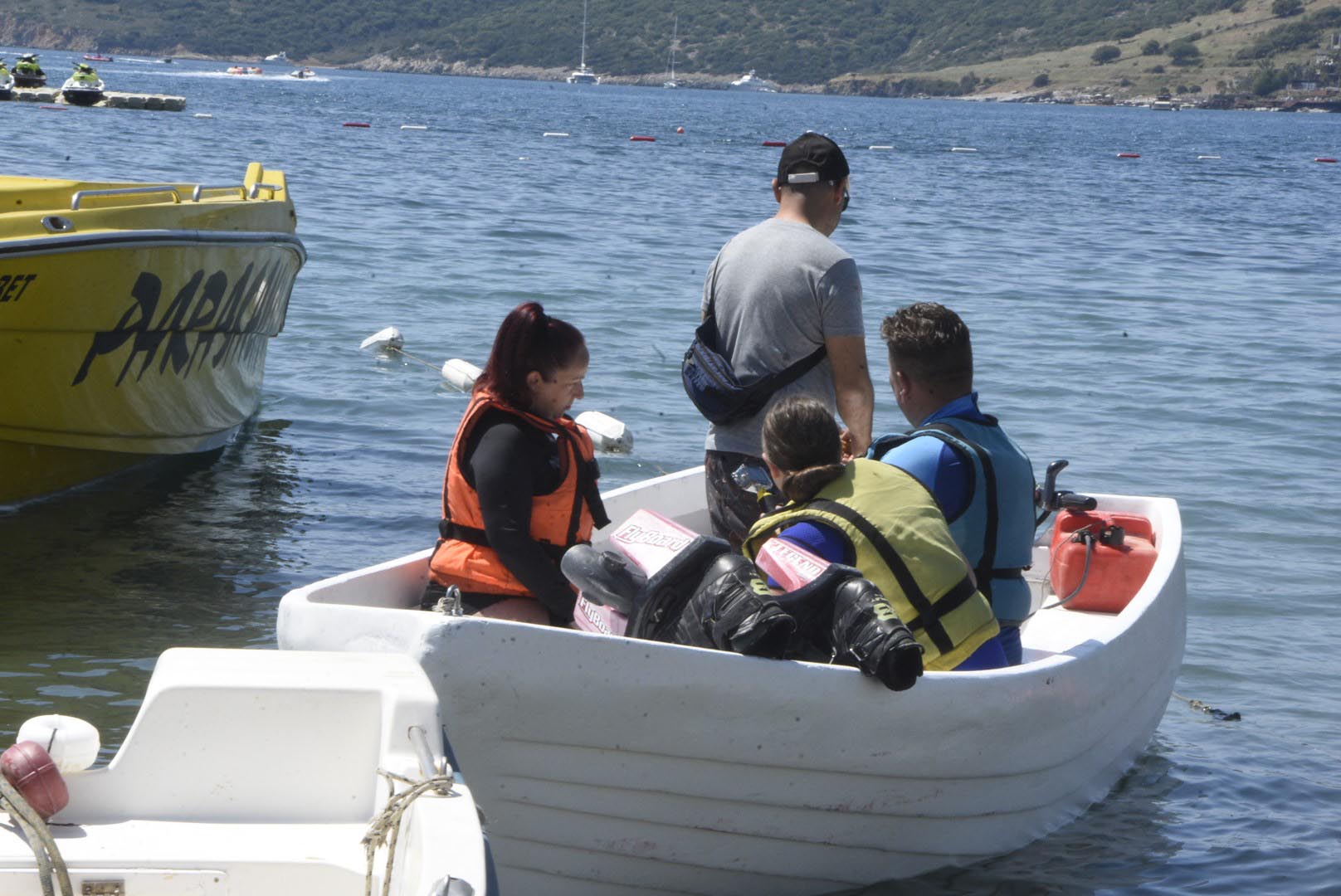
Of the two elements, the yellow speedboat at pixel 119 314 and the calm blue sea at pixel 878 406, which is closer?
the calm blue sea at pixel 878 406

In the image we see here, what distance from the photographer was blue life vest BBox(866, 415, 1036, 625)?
423cm

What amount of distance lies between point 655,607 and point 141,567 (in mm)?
4102

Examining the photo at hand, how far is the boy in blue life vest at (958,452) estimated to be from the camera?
13.8ft

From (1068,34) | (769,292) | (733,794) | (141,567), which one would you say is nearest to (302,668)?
(733,794)

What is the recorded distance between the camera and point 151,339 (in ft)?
25.5

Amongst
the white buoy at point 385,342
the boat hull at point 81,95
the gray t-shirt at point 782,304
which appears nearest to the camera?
the gray t-shirt at point 782,304

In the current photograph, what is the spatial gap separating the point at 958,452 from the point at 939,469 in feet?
0.24

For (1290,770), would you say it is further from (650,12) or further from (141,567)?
(650,12)

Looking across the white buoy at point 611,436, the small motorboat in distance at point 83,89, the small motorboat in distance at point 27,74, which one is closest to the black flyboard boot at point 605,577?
the white buoy at point 611,436

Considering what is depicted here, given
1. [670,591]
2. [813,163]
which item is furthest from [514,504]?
[813,163]

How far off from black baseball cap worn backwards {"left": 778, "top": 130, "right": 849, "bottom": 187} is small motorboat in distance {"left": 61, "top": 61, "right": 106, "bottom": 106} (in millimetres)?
47000

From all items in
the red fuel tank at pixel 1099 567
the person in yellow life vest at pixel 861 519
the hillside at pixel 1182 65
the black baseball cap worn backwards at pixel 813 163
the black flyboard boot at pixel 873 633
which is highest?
the hillside at pixel 1182 65

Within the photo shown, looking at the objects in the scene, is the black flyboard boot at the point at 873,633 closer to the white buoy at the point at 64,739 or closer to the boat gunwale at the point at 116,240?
the white buoy at the point at 64,739

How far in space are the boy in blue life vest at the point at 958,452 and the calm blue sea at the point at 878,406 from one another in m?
1.01
